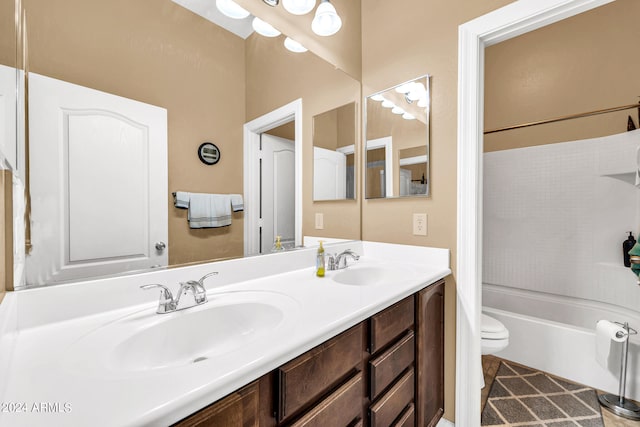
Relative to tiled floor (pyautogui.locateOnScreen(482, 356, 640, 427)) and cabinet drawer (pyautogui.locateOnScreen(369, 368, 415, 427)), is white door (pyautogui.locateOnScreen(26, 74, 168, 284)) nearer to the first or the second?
cabinet drawer (pyautogui.locateOnScreen(369, 368, 415, 427))

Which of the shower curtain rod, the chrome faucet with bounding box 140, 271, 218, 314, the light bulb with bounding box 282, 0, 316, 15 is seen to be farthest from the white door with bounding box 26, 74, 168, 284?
the shower curtain rod

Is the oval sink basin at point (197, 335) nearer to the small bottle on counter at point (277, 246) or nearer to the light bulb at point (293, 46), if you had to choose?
the small bottle on counter at point (277, 246)

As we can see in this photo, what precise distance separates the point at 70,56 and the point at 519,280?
321cm

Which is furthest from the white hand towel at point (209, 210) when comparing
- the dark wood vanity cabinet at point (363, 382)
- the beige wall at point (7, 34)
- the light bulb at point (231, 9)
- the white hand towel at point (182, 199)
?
the light bulb at point (231, 9)

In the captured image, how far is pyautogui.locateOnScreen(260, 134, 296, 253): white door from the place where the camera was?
4.25 ft

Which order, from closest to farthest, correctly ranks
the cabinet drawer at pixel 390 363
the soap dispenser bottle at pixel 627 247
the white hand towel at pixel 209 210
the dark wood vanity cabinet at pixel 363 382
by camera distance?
the dark wood vanity cabinet at pixel 363 382, the cabinet drawer at pixel 390 363, the white hand towel at pixel 209 210, the soap dispenser bottle at pixel 627 247

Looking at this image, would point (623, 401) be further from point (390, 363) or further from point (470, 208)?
point (390, 363)

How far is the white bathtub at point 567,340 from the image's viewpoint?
1598 mm

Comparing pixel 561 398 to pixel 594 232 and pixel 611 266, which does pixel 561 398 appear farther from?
pixel 594 232

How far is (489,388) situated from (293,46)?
2356 millimetres

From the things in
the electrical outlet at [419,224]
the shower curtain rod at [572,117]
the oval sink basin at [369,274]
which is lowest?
the oval sink basin at [369,274]

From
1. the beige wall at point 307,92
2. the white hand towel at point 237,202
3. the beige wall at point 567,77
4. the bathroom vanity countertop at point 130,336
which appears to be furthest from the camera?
the beige wall at point 567,77

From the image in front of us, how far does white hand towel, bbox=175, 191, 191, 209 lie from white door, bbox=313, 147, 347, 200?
769 mm

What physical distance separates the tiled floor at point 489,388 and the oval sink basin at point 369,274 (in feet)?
3.22
